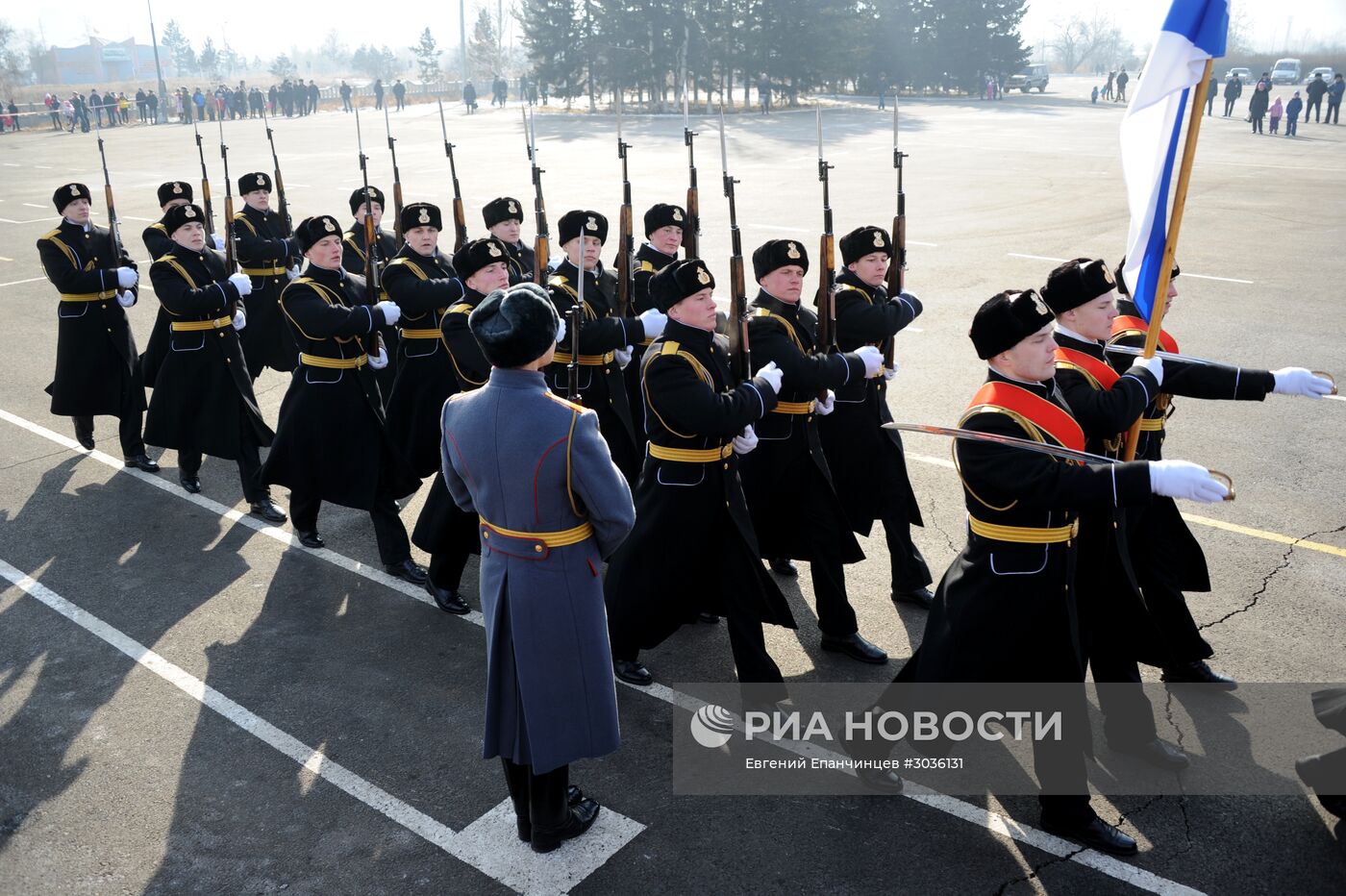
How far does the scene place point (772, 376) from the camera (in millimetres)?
4750

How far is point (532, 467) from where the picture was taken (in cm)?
350

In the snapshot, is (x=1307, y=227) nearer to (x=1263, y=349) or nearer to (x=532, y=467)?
(x=1263, y=349)

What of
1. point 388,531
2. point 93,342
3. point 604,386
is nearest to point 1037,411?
point 604,386

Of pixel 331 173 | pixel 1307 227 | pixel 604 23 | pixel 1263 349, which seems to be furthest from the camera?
pixel 604 23

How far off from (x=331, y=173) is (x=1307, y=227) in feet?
67.1

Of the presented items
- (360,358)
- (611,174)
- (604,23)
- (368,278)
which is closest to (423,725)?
(360,358)

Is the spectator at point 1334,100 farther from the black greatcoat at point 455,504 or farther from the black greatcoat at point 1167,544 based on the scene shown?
the black greatcoat at point 455,504

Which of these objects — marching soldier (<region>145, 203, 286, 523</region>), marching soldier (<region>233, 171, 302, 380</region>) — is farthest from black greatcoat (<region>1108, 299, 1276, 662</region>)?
marching soldier (<region>233, 171, 302, 380</region>)

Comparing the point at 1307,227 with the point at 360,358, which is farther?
the point at 1307,227

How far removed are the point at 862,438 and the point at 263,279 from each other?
19.3 ft

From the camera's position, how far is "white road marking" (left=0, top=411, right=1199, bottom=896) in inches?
150

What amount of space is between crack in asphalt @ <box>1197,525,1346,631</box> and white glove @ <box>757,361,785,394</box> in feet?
7.67

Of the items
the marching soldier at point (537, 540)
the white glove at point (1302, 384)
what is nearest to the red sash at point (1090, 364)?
the white glove at point (1302, 384)

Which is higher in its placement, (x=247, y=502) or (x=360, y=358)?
(x=360, y=358)
